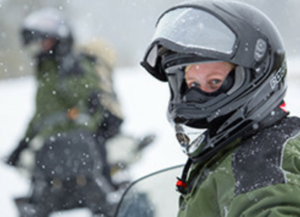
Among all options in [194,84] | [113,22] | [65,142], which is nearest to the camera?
→ [194,84]

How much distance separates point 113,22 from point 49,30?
22.7 m

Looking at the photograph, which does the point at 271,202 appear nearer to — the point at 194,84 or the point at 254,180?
the point at 254,180

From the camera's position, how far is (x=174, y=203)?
1944 mm

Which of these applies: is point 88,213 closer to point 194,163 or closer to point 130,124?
point 194,163

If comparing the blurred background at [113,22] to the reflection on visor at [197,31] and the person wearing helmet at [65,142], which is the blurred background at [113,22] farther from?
the reflection on visor at [197,31]

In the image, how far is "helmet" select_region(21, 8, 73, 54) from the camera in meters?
4.63

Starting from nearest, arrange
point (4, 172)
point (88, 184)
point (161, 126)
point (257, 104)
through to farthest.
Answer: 1. point (257, 104)
2. point (88, 184)
3. point (4, 172)
4. point (161, 126)

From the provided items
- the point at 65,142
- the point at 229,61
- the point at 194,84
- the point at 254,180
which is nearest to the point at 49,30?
the point at 65,142

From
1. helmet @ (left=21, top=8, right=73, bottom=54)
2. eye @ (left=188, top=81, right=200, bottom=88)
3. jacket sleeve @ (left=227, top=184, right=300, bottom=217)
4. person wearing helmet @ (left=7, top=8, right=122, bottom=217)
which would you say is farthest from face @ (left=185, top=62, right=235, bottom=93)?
helmet @ (left=21, top=8, right=73, bottom=54)

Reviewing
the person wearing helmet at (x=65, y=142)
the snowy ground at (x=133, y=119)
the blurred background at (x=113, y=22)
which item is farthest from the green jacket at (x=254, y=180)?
the blurred background at (x=113, y=22)

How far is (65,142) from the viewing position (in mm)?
4289

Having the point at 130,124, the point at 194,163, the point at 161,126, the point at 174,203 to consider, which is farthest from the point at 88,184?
the point at 130,124

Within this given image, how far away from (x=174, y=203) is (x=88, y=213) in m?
2.69

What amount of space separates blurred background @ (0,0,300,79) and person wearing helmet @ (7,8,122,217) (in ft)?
61.7
